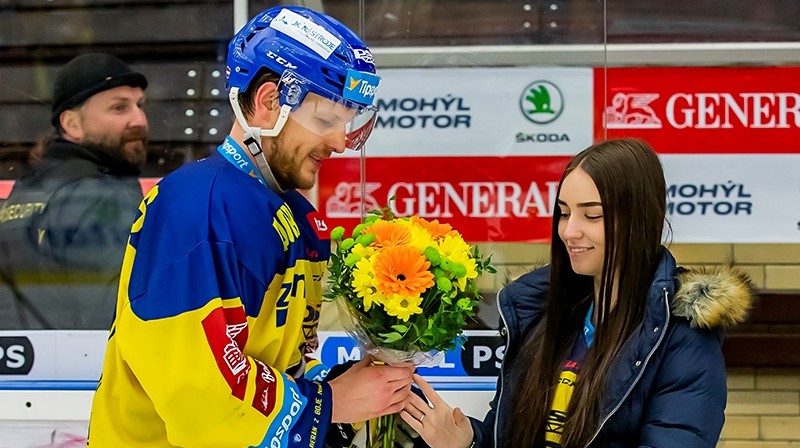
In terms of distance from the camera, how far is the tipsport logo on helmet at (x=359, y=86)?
84.3 inches

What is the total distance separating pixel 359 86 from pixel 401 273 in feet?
1.37

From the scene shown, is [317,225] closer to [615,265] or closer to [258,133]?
[258,133]

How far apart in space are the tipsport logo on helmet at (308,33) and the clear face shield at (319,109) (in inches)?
3.0

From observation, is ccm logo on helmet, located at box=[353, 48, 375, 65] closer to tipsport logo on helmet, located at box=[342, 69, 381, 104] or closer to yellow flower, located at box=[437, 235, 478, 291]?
tipsport logo on helmet, located at box=[342, 69, 381, 104]

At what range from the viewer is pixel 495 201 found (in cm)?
385

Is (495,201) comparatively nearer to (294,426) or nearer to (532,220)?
(532,220)

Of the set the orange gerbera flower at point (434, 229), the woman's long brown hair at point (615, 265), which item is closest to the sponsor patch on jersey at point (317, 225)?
the orange gerbera flower at point (434, 229)

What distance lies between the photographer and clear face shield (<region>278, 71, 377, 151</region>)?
2.11m

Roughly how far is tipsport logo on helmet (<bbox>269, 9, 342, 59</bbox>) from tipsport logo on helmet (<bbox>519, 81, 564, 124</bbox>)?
179 centimetres

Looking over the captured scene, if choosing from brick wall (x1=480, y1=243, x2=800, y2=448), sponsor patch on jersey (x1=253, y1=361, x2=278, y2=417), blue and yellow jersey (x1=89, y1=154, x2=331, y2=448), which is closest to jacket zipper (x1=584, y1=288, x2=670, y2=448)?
blue and yellow jersey (x1=89, y1=154, x2=331, y2=448)

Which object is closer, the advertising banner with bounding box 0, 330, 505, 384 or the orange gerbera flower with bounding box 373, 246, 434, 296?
the orange gerbera flower with bounding box 373, 246, 434, 296

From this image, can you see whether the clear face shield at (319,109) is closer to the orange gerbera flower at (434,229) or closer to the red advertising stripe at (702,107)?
the orange gerbera flower at (434,229)

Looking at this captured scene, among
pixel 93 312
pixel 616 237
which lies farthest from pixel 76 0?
pixel 616 237

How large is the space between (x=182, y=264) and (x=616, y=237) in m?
0.99
